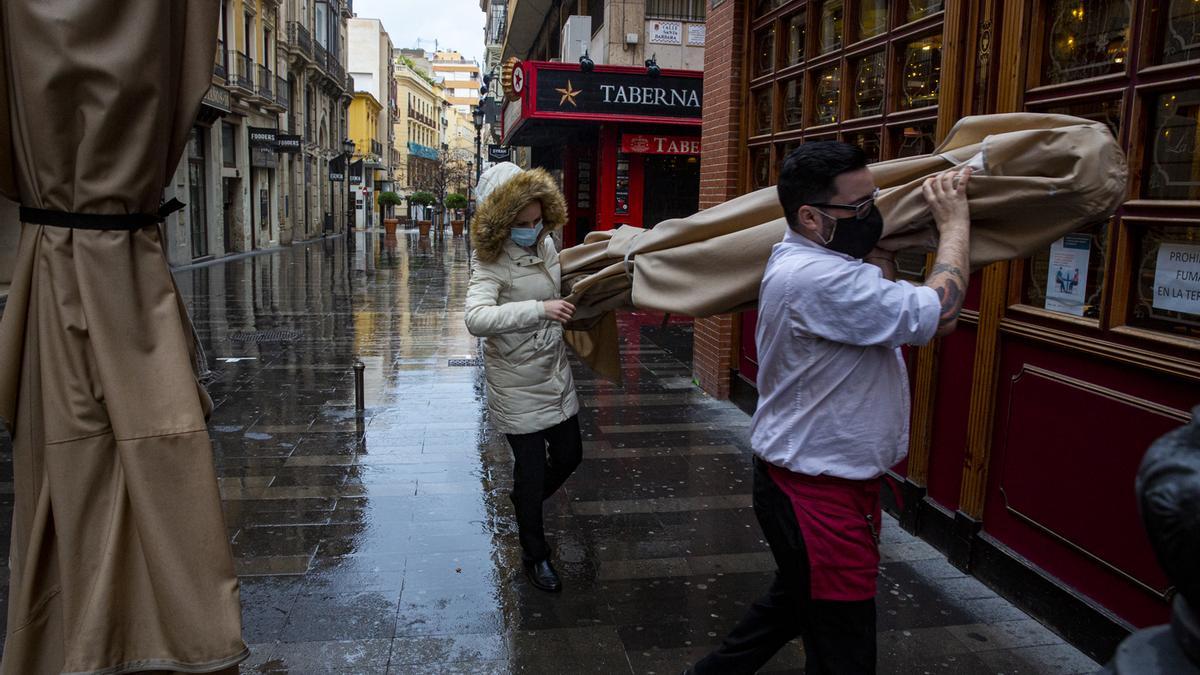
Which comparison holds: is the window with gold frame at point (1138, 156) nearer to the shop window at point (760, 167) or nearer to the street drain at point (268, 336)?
the shop window at point (760, 167)

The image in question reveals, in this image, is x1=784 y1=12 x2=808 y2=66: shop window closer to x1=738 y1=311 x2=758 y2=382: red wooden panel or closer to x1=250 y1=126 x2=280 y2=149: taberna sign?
x1=738 y1=311 x2=758 y2=382: red wooden panel

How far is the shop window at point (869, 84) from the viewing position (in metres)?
5.71

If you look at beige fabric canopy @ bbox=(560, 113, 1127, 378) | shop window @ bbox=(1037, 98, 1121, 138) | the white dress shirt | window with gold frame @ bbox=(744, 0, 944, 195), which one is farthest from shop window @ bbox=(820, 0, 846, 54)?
the white dress shirt

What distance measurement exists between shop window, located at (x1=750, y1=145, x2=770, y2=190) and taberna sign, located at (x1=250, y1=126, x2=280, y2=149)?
28.5 m

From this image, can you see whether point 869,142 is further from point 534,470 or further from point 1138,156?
point 534,470

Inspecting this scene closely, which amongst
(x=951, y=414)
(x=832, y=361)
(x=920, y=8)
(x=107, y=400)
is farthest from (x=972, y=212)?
(x=920, y=8)

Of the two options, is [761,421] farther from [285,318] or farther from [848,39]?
[285,318]

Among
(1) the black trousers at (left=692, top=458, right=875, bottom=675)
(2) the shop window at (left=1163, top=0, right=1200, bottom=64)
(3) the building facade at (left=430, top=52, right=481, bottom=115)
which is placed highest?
(3) the building facade at (left=430, top=52, right=481, bottom=115)

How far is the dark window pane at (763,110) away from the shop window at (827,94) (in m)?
0.85

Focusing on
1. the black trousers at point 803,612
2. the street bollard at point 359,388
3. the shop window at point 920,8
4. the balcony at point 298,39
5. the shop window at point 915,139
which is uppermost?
the balcony at point 298,39

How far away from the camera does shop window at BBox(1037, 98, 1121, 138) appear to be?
3.72 meters

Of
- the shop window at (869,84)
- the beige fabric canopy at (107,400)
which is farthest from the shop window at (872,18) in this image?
the beige fabric canopy at (107,400)

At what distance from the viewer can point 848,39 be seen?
6094 mm

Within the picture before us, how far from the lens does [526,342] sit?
4.30 m
